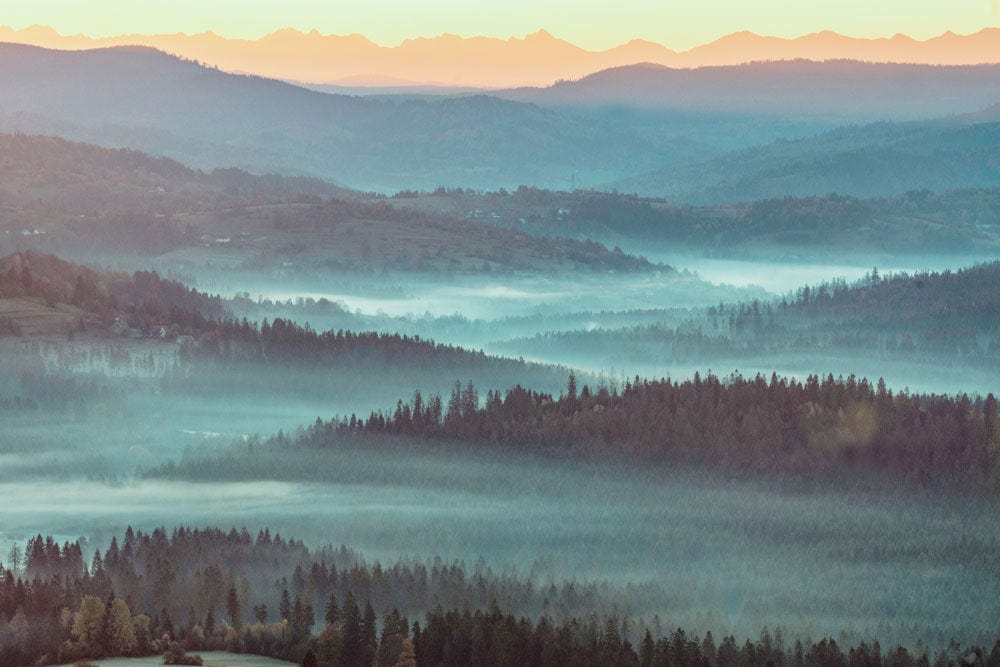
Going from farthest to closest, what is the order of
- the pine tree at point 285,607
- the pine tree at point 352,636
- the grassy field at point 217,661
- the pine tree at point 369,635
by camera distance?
the pine tree at point 285,607 < the pine tree at point 369,635 < the pine tree at point 352,636 < the grassy field at point 217,661

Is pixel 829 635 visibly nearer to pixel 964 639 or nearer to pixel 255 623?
pixel 964 639

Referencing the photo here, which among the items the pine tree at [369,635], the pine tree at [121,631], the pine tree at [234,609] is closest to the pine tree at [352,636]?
the pine tree at [369,635]

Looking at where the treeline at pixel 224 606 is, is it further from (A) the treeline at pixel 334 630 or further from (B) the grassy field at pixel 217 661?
(B) the grassy field at pixel 217 661

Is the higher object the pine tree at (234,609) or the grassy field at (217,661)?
the pine tree at (234,609)

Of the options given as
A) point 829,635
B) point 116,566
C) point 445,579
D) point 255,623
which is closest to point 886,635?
point 829,635

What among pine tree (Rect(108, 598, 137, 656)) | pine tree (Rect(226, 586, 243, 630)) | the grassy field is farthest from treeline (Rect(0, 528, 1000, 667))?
the grassy field

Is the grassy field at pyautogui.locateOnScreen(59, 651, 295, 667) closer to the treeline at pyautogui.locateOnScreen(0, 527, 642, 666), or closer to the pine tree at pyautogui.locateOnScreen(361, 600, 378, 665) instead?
the treeline at pyautogui.locateOnScreen(0, 527, 642, 666)

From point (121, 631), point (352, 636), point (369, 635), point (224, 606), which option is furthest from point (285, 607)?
point (121, 631)
